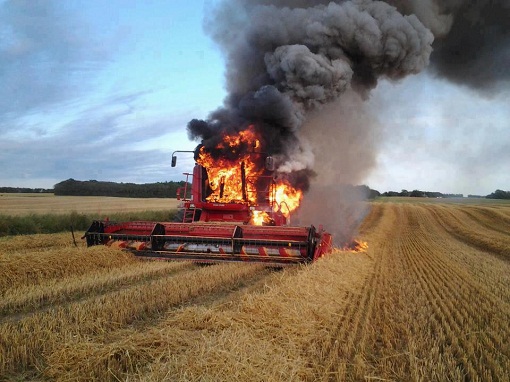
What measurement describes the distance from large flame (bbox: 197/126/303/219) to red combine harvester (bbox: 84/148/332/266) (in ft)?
0.10

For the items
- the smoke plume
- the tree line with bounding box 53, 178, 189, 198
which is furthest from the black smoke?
the tree line with bounding box 53, 178, 189, 198

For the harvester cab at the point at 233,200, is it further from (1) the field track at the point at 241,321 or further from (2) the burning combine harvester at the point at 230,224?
(1) the field track at the point at 241,321

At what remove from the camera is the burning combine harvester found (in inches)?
408

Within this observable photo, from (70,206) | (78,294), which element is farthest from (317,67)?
(70,206)

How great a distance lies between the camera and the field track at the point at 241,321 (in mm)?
4215

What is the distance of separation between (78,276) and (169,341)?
5.12 m

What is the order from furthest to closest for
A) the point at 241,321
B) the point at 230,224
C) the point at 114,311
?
the point at 230,224
the point at 114,311
the point at 241,321

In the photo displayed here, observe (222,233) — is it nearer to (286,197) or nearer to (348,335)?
(286,197)

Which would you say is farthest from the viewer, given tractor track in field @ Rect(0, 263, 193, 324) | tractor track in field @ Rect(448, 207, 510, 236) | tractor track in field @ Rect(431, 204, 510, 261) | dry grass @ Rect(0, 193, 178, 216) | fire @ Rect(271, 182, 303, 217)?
tractor track in field @ Rect(448, 207, 510, 236)

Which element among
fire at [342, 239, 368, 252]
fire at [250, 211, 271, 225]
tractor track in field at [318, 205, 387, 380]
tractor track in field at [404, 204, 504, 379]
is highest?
fire at [250, 211, 271, 225]

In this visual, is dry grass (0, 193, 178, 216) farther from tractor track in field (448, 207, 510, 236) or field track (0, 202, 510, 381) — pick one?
tractor track in field (448, 207, 510, 236)

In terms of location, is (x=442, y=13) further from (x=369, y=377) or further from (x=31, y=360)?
(x=31, y=360)

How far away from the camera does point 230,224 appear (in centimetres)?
1112

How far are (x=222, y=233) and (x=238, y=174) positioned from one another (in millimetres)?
2774
